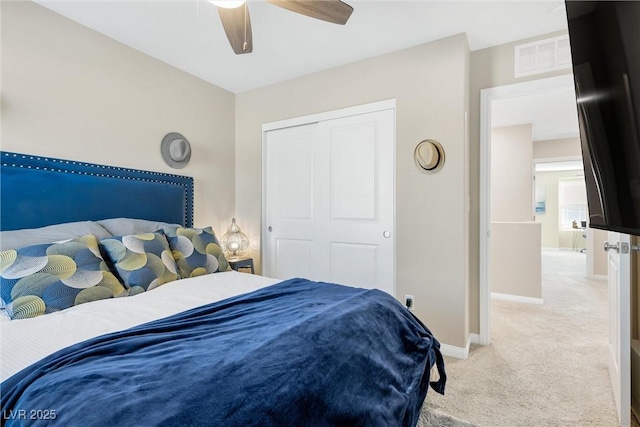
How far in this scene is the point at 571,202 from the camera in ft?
29.2

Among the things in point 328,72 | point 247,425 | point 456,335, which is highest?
point 328,72

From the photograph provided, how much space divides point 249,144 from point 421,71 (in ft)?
6.53

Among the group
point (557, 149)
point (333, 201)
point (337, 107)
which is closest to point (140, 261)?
point (333, 201)

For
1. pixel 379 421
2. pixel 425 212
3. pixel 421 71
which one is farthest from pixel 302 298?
pixel 421 71

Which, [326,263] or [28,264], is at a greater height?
[28,264]

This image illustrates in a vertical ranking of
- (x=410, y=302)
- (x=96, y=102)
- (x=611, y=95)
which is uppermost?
(x=96, y=102)

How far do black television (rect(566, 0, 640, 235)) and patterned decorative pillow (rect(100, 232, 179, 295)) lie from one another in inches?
85.3

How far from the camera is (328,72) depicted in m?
3.14

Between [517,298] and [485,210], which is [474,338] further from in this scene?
[517,298]

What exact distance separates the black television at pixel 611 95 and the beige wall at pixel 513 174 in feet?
13.2

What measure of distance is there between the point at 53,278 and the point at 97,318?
0.38 m

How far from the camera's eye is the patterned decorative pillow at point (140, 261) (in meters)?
1.85

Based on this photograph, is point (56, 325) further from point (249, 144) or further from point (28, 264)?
point (249, 144)

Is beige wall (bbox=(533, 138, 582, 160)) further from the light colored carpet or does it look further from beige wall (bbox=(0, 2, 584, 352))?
beige wall (bbox=(0, 2, 584, 352))
